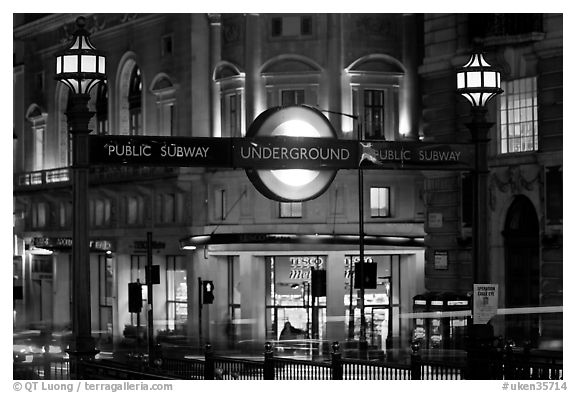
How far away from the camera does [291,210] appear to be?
172 feet

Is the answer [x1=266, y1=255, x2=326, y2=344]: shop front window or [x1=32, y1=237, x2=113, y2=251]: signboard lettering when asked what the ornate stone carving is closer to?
[x1=266, y1=255, x2=326, y2=344]: shop front window

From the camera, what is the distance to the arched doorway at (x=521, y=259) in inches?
1535

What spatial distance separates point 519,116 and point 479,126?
15358mm

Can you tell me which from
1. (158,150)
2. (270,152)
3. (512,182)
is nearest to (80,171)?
(158,150)

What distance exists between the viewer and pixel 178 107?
5378 cm

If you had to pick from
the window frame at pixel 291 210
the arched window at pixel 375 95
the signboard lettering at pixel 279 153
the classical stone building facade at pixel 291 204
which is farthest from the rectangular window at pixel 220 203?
the signboard lettering at pixel 279 153

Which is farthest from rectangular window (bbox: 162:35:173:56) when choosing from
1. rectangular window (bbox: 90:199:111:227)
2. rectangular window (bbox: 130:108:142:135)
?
rectangular window (bbox: 90:199:111:227)

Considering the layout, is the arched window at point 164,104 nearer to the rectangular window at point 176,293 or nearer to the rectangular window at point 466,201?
the rectangular window at point 176,293

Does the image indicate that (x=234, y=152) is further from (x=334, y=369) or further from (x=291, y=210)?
(x=291, y=210)

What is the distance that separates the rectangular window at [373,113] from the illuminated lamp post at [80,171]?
2960 cm

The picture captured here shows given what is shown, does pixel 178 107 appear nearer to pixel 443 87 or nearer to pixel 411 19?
pixel 411 19

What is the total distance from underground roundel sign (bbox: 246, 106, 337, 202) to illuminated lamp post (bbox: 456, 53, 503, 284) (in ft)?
10.5
